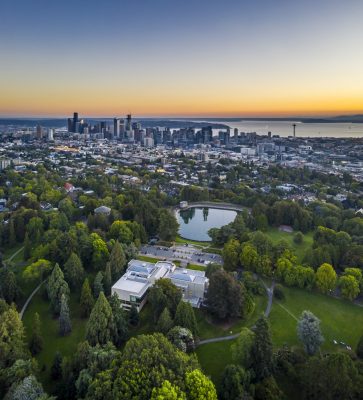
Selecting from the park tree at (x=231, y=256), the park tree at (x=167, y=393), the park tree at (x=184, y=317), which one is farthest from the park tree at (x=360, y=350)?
the park tree at (x=167, y=393)

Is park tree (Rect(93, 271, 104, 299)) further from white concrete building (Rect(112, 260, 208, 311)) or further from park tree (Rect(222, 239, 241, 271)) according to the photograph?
park tree (Rect(222, 239, 241, 271))

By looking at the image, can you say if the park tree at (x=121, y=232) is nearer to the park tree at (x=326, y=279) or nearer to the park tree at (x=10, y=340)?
the park tree at (x=10, y=340)

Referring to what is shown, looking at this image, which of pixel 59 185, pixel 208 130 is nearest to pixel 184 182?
pixel 59 185

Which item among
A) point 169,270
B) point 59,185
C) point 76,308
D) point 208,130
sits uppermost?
point 208,130

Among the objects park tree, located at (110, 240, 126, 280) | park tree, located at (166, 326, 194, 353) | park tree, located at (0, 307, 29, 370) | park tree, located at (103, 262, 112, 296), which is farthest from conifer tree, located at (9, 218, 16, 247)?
park tree, located at (166, 326, 194, 353)

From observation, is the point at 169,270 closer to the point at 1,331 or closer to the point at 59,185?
the point at 1,331

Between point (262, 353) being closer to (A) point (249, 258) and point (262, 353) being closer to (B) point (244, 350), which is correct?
(B) point (244, 350)
